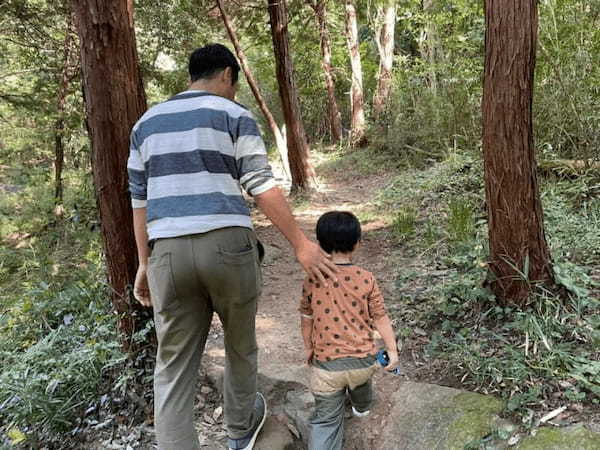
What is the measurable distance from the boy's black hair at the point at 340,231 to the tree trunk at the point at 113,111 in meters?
1.36

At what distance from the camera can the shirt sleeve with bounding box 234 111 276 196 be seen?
187 cm

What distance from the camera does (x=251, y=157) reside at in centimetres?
187

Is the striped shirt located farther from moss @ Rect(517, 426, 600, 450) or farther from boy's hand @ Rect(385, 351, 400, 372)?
moss @ Rect(517, 426, 600, 450)

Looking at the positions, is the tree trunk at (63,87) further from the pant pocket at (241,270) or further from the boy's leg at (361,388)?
the boy's leg at (361,388)

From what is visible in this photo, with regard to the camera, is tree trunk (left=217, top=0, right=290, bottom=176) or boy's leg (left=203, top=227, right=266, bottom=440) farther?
tree trunk (left=217, top=0, right=290, bottom=176)

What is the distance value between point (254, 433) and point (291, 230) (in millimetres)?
1278

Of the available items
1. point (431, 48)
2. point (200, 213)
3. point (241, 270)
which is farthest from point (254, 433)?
point (431, 48)

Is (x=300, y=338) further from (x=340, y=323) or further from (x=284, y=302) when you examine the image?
(x=340, y=323)

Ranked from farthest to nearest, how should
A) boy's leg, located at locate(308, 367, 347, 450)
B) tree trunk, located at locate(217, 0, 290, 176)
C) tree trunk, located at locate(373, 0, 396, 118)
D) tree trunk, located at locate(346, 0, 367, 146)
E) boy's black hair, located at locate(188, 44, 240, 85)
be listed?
1. tree trunk, located at locate(346, 0, 367, 146)
2. tree trunk, located at locate(373, 0, 396, 118)
3. tree trunk, located at locate(217, 0, 290, 176)
4. boy's leg, located at locate(308, 367, 347, 450)
5. boy's black hair, located at locate(188, 44, 240, 85)

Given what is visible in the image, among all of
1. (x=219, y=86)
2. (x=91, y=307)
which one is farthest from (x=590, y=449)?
(x=91, y=307)

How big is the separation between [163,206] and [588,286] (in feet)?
9.29

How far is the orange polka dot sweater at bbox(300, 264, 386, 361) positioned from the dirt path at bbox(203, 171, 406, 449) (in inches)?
25.4

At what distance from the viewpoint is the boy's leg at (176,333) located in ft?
6.07

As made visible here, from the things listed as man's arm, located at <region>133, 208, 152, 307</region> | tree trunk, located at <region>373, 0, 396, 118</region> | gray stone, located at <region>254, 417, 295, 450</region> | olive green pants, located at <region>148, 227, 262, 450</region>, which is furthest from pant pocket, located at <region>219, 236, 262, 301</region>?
tree trunk, located at <region>373, 0, 396, 118</region>
